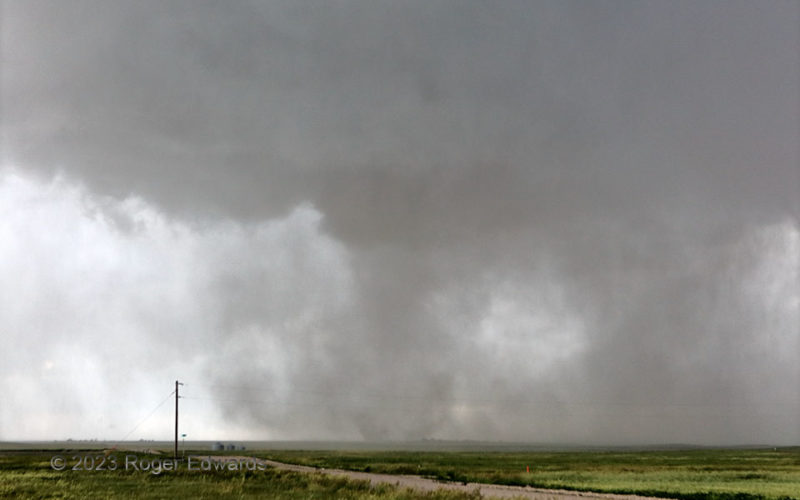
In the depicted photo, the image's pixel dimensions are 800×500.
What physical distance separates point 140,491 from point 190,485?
5.30 metres

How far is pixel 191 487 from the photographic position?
4184 centimetres

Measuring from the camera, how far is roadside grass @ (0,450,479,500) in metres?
36.6

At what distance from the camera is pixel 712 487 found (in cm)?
4962

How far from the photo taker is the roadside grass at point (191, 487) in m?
36.6

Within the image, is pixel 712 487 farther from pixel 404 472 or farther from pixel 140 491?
pixel 140 491

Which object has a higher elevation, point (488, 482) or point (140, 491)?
point (140, 491)

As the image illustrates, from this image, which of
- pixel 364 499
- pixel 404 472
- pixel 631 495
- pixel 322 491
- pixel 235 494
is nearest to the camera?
pixel 364 499

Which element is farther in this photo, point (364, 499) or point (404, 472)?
point (404, 472)

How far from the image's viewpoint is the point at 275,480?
1950 inches

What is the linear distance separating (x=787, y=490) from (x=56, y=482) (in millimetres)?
59542

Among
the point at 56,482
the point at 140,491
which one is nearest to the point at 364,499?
the point at 140,491

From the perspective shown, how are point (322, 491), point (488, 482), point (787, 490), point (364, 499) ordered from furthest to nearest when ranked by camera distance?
point (488, 482)
point (787, 490)
point (322, 491)
point (364, 499)

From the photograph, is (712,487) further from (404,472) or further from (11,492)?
(11,492)

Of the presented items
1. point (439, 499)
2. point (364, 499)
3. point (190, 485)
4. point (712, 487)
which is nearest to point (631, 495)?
point (712, 487)
